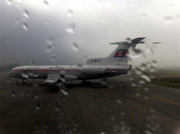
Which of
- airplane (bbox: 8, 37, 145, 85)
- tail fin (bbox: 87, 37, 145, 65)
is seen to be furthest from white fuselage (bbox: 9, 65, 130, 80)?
tail fin (bbox: 87, 37, 145, 65)

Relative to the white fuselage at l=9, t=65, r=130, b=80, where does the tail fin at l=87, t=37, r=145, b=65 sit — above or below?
above

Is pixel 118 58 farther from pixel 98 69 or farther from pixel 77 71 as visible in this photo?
pixel 77 71

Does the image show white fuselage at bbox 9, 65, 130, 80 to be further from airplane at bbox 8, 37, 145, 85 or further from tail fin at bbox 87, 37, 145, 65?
tail fin at bbox 87, 37, 145, 65

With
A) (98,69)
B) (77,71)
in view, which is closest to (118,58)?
(98,69)

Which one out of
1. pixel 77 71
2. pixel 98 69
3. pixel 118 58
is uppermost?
pixel 118 58

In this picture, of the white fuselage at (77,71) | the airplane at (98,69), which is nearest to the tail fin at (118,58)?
the airplane at (98,69)

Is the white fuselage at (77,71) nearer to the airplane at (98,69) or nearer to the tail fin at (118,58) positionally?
the airplane at (98,69)

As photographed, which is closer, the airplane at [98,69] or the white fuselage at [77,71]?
the airplane at [98,69]

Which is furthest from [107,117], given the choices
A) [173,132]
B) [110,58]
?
[110,58]

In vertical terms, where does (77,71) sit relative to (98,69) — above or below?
below

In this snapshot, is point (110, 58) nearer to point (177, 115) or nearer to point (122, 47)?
point (122, 47)

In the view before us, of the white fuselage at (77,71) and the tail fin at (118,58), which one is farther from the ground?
the tail fin at (118,58)

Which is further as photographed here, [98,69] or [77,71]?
[77,71]

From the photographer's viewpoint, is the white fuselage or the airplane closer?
the airplane
